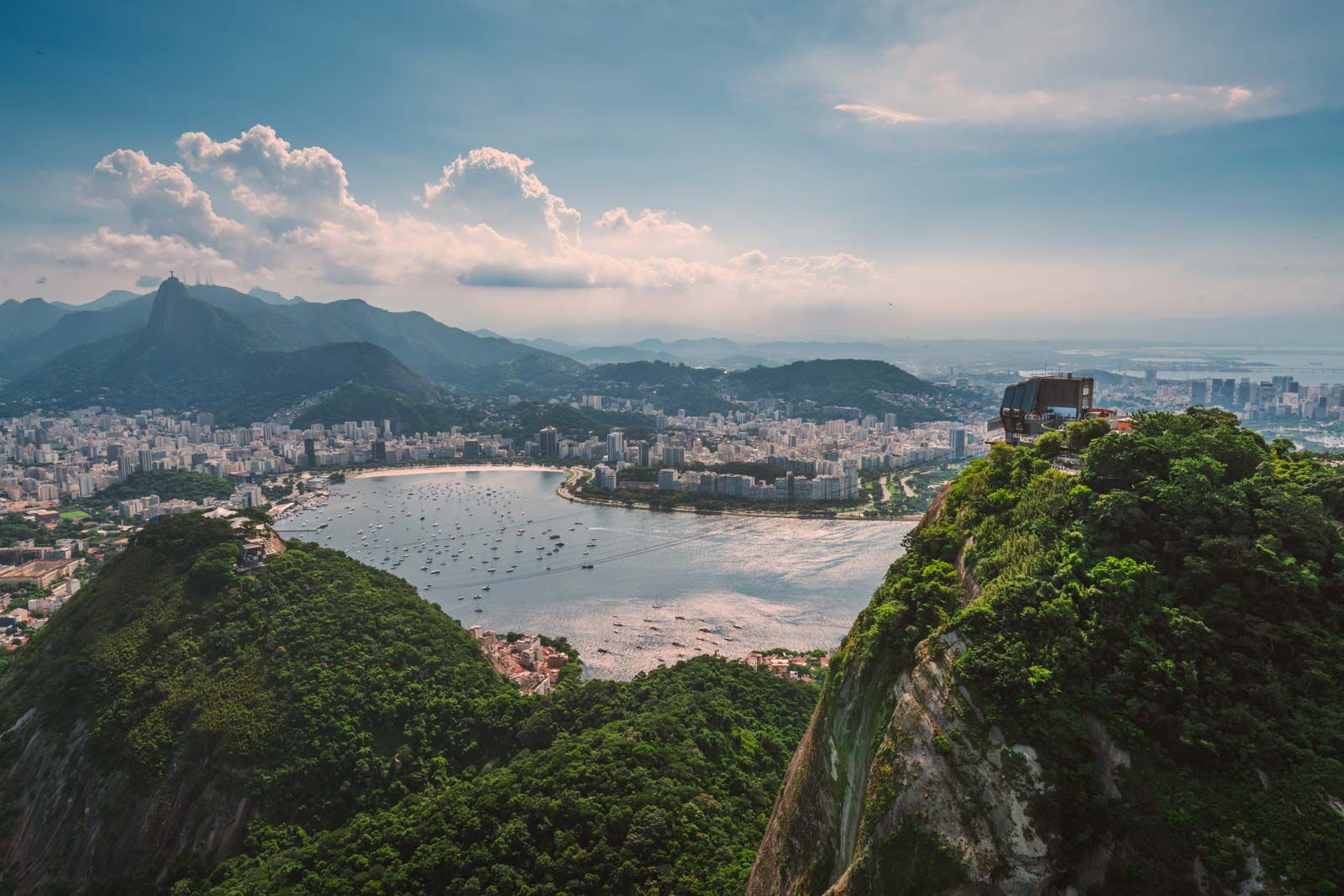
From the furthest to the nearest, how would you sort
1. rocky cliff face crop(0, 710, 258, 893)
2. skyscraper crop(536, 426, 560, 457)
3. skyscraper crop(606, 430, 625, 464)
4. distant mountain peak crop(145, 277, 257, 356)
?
distant mountain peak crop(145, 277, 257, 356) → skyscraper crop(536, 426, 560, 457) → skyscraper crop(606, 430, 625, 464) → rocky cliff face crop(0, 710, 258, 893)

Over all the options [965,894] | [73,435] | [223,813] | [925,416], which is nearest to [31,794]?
[223,813]

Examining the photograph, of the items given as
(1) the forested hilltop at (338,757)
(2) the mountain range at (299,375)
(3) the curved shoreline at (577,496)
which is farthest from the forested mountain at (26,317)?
(1) the forested hilltop at (338,757)

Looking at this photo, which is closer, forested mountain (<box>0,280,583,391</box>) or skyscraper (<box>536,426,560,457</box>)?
skyscraper (<box>536,426,560,457</box>)

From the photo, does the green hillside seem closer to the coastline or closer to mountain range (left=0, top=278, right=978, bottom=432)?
mountain range (left=0, top=278, right=978, bottom=432)

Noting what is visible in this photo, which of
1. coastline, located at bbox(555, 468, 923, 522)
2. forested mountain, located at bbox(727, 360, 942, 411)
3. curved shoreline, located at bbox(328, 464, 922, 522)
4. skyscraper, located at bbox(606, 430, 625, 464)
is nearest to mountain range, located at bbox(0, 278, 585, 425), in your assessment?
curved shoreline, located at bbox(328, 464, 922, 522)

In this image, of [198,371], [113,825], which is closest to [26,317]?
[198,371]

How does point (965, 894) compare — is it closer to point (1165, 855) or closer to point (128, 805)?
point (1165, 855)

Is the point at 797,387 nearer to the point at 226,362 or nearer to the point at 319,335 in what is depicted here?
the point at 226,362
